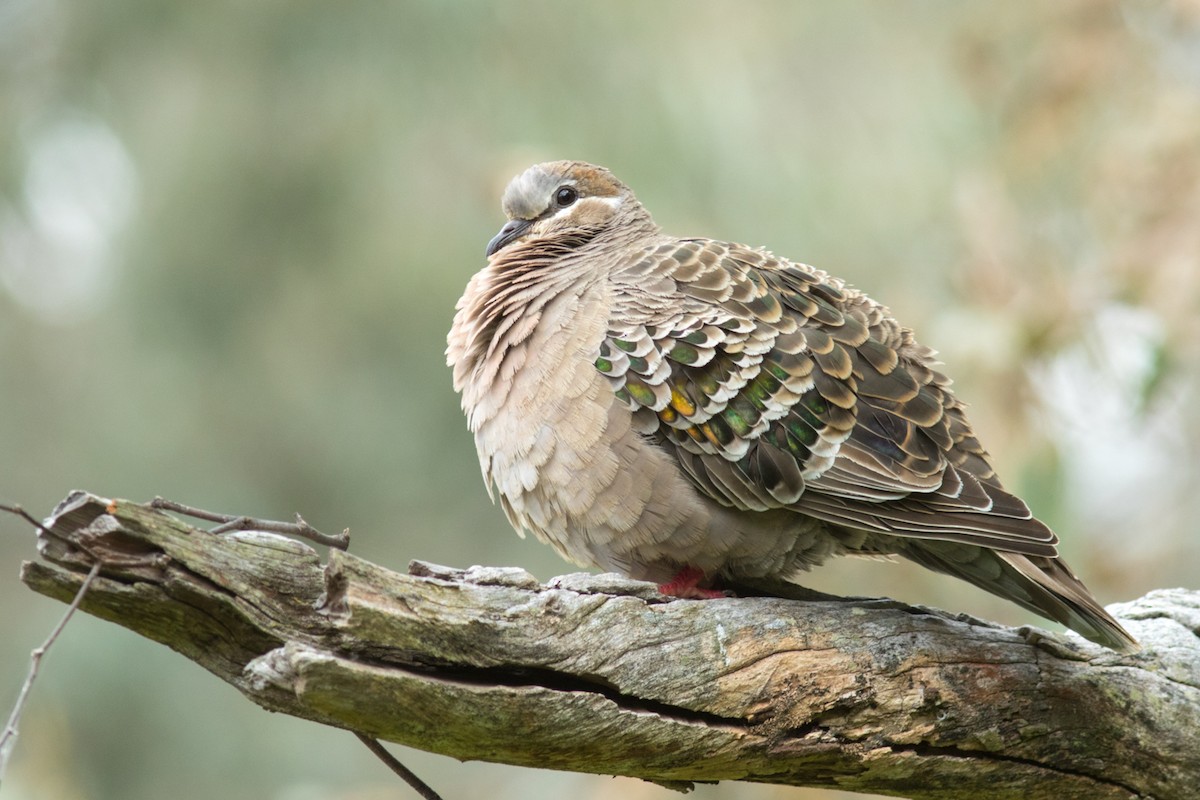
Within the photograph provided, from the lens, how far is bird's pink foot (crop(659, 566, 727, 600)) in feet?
13.5

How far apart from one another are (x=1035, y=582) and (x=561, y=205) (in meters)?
2.35

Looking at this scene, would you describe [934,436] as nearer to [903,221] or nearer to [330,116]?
[903,221]

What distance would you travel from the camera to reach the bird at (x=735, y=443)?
3891 millimetres

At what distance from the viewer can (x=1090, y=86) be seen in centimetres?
722

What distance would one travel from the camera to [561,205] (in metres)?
5.09

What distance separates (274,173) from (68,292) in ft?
11.7

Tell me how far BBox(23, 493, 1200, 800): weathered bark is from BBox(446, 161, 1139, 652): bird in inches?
11.1

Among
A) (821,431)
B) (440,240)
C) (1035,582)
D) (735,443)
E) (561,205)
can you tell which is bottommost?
(1035,582)

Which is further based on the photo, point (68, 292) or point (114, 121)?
point (68, 292)

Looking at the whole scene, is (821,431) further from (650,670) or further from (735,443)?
(650,670)

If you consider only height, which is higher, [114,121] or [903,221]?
[114,121]

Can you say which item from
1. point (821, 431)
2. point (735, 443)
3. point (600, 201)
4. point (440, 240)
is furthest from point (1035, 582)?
point (440, 240)

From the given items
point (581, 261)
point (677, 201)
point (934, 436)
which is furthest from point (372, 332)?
point (934, 436)

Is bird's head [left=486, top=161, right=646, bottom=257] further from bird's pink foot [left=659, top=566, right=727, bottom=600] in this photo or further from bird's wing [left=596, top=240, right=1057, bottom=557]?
bird's pink foot [left=659, top=566, right=727, bottom=600]
